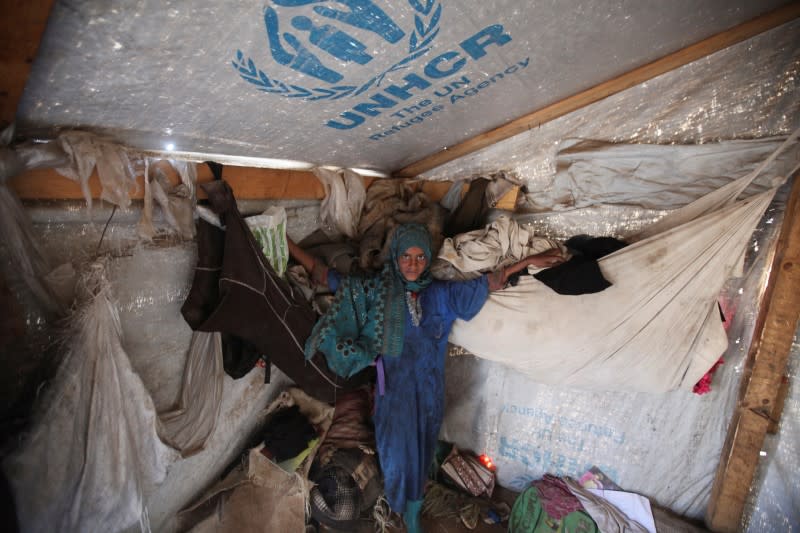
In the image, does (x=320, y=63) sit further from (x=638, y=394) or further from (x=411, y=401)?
(x=638, y=394)

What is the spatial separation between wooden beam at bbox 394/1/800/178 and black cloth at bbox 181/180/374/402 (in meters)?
1.02

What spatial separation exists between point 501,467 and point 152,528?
5.69 feet

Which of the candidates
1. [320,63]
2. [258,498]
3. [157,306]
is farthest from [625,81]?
[258,498]

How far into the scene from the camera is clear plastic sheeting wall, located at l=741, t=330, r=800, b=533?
4.31 ft

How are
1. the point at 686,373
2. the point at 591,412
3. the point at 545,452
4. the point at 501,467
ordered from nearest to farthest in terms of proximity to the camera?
the point at 686,373, the point at 591,412, the point at 545,452, the point at 501,467

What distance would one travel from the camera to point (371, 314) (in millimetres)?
1594

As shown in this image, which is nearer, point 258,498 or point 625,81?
point 625,81

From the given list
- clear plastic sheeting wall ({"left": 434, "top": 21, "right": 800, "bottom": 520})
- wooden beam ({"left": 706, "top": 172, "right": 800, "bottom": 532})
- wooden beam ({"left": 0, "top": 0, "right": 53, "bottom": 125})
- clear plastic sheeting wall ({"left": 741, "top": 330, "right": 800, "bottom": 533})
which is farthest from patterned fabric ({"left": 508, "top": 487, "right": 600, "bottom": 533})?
wooden beam ({"left": 0, "top": 0, "right": 53, "bottom": 125})

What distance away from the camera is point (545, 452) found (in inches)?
76.5

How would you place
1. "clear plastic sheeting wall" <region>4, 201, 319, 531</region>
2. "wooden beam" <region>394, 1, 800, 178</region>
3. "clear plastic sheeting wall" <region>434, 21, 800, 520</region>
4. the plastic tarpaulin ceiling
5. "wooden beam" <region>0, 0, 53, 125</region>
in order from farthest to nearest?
1. "clear plastic sheeting wall" <region>434, 21, 800, 520</region>
2. "wooden beam" <region>394, 1, 800, 178</region>
3. "clear plastic sheeting wall" <region>4, 201, 319, 531</region>
4. the plastic tarpaulin ceiling
5. "wooden beam" <region>0, 0, 53, 125</region>

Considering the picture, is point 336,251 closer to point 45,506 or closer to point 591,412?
point 45,506

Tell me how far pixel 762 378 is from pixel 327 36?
1.94 meters

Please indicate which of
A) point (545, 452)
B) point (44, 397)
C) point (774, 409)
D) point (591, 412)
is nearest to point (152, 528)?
point (44, 397)

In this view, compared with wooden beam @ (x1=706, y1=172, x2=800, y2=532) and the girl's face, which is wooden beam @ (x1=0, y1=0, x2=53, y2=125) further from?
wooden beam @ (x1=706, y1=172, x2=800, y2=532)
